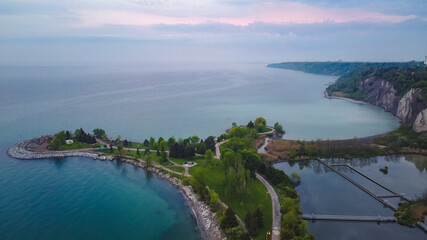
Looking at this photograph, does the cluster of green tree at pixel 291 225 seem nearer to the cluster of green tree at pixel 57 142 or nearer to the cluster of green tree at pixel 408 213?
the cluster of green tree at pixel 408 213

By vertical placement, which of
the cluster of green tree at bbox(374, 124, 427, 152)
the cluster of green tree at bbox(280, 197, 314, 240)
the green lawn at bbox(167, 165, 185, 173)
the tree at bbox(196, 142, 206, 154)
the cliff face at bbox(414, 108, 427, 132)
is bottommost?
the green lawn at bbox(167, 165, 185, 173)

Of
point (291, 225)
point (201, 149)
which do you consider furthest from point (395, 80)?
point (291, 225)

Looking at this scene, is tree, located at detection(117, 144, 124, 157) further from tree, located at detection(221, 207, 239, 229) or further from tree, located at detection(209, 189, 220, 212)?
tree, located at detection(221, 207, 239, 229)

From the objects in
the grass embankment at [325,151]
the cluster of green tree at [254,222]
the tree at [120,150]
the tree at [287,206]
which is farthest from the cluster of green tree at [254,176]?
the tree at [120,150]

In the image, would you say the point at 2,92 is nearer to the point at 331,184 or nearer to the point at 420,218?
the point at 331,184

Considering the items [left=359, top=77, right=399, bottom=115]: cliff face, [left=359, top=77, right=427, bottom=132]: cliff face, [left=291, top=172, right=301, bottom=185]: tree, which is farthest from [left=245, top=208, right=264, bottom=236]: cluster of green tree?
[left=359, top=77, right=399, bottom=115]: cliff face

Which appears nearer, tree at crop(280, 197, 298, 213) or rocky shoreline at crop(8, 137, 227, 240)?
rocky shoreline at crop(8, 137, 227, 240)

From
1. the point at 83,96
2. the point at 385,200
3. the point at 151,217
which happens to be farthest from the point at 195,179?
the point at 83,96

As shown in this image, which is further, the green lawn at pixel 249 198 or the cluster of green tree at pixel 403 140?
the cluster of green tree at pixel 403 140
